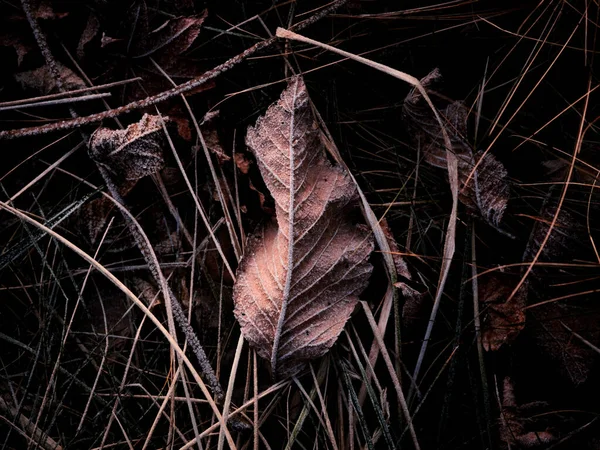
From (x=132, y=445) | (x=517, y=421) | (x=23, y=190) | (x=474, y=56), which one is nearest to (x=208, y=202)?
(x=23, y=190)

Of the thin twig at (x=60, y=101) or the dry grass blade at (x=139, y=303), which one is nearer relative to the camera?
the dry grass blade at (x=139, y=303)

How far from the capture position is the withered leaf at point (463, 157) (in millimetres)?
1385

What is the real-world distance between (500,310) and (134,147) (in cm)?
120

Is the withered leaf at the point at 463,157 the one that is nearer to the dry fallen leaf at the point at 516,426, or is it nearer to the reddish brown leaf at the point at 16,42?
the dry fallen leaf at the point at 516,426

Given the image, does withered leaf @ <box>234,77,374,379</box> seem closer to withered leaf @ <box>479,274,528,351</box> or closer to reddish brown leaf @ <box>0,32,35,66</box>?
withered leaf @ <box>479,274,528,351</box>

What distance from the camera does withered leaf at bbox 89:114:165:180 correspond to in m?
1.36

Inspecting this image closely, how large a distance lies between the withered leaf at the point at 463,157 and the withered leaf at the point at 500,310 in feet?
0.61

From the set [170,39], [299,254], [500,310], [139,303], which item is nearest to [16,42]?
[170,39]

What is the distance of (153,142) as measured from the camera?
137 centimetres

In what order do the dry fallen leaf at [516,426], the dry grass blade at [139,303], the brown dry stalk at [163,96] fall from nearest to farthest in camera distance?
the dry grass blade at [139,303] → the dry fallen leaf at [516,426] → the brown dry stalk at [163,96]

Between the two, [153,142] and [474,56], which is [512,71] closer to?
[474,56]

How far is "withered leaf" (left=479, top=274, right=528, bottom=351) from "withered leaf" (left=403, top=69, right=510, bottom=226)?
7.3 inches

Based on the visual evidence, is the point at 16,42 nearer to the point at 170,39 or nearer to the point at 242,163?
the point at 170,39

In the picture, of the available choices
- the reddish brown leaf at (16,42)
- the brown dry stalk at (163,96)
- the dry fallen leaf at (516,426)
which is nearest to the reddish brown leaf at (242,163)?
the brown dry stalk at (163,96)
